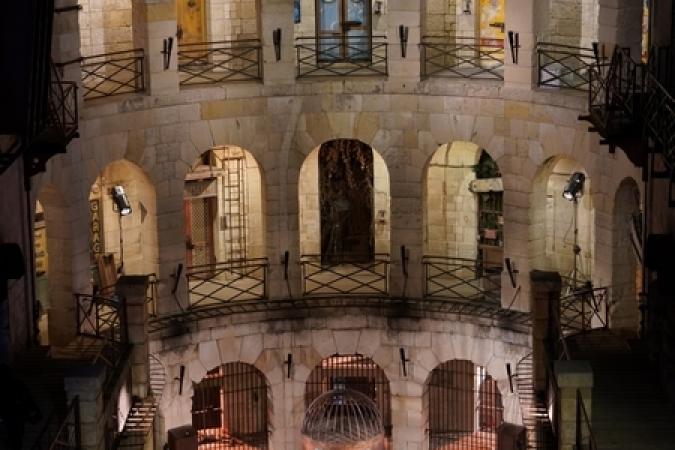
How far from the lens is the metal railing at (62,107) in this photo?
131 ft

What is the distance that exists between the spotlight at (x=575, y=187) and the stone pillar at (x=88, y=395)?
640 inches

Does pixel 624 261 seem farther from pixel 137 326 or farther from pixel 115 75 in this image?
pixel 115 75

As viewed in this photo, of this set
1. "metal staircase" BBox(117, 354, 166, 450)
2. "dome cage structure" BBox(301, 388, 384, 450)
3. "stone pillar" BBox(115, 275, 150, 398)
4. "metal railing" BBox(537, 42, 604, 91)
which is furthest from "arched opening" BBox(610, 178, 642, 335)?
"stone pillar" BBox(115, 275, 150, 398)

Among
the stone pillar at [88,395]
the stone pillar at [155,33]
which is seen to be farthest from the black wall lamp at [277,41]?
the stone pillar at [88,395]

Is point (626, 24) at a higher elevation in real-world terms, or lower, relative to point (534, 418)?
higher

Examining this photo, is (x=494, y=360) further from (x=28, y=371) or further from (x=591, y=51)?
(x=28, y=371)

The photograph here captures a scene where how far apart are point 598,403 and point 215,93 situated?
1536 centimetres

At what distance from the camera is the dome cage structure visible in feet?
141

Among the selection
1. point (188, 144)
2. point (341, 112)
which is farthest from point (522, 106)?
point (188, 144)

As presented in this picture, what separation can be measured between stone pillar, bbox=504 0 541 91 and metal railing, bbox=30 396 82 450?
16344 millimetres

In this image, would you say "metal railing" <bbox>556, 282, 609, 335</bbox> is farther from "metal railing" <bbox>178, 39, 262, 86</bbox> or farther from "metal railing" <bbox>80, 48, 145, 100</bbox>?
"metal railing" <bbox>80, 48, 145, 100</bbox>

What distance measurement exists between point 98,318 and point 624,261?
12059 millimetres

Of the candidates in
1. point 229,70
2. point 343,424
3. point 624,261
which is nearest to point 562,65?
point 624,261

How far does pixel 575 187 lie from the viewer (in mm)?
48781
